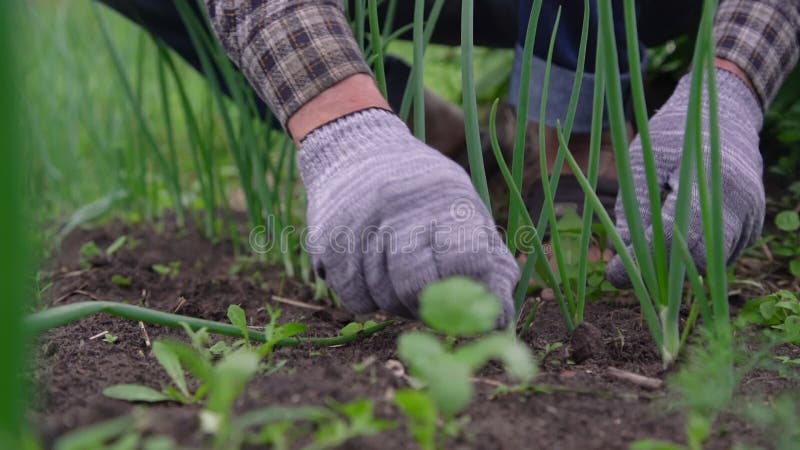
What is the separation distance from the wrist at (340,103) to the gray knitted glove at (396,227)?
46 millimetres

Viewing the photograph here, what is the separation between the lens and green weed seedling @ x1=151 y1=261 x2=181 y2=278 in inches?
60.8

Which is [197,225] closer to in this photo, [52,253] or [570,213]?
[52,253]

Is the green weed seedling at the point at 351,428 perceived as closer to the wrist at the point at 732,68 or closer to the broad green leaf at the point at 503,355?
the broad green leaf at the point at 503,355

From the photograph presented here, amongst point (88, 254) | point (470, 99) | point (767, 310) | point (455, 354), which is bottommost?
point (88, 254)

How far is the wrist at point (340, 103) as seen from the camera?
1028mm

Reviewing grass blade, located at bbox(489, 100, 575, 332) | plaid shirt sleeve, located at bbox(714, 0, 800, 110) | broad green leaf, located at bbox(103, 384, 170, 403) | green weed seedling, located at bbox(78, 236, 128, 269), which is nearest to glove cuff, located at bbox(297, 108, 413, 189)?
grass blade, located at bbox(489, 100, 575, 332)

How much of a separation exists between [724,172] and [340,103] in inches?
19.9

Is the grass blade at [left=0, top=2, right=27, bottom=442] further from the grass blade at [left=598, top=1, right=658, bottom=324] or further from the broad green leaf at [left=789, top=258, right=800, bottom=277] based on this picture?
the broad green leaf at [left=789, top=258, right=800, bottom=277]

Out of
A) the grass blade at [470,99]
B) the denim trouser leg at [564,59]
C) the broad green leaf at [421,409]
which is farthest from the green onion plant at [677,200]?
the denim trouser leg at [564,59]

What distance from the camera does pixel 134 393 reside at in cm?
81

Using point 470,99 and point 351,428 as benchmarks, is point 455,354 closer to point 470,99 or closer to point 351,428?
point 351,428

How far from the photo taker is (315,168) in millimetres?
1021

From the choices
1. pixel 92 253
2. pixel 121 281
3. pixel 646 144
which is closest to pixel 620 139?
pixel 646 144

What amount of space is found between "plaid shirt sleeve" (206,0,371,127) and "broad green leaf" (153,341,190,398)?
1.25 ft
